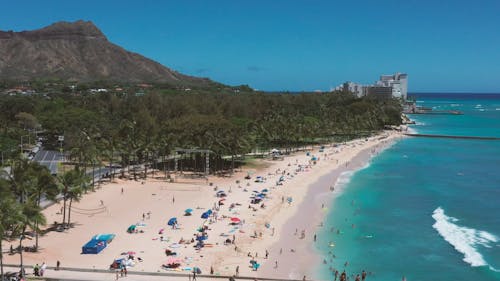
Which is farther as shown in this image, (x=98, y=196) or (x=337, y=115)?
(x=337, y=115)

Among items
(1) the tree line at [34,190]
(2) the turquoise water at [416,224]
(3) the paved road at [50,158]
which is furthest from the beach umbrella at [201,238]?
(3) the paved road at [50,158]

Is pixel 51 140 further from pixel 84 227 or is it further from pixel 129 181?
pixel 84 227

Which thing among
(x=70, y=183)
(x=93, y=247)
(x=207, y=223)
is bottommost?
(x=207, y=223)

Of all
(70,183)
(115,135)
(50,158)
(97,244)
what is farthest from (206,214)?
(50,158)

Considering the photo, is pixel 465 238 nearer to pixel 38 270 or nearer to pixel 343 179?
pixel 343 179

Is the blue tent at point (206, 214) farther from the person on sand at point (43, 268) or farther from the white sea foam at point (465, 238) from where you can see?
the white sea foam at point (465, 238)

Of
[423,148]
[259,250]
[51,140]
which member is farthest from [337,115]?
[259,250]

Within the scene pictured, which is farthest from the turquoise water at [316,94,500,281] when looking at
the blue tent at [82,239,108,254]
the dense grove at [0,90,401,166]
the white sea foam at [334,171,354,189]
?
the dense grove at [0,90,401,166]
